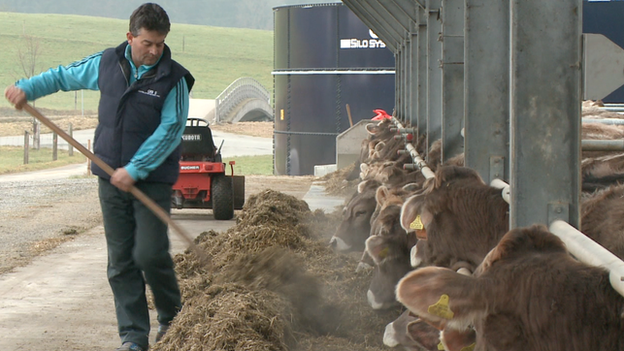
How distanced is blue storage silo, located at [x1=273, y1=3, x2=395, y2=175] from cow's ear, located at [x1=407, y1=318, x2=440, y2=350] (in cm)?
2107

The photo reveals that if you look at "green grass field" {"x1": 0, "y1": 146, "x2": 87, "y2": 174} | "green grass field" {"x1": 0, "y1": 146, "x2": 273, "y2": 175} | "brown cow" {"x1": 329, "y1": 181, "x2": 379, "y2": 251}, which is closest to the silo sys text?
"green grass field" {"x1": 0, "y1": 146, "x2": 273, "y2": 175}

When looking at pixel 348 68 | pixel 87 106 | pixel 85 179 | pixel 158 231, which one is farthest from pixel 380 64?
pixel 87 106

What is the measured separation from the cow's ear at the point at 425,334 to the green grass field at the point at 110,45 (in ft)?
197

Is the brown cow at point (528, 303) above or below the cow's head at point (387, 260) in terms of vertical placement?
above

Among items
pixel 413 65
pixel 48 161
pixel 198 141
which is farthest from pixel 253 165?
pixel 413 65

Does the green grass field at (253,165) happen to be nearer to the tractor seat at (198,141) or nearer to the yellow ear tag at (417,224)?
the tractor seat at (198,141)

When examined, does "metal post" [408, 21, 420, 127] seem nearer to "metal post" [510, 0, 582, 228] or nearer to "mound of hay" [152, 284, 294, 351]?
"mound of hay" [152, 284, 294, 351]

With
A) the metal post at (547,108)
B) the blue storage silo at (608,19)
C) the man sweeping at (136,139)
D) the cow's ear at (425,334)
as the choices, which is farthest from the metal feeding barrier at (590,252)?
the blue storage silo at (608,19)

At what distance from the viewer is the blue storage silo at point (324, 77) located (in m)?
25.4

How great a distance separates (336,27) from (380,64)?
1.78 metres

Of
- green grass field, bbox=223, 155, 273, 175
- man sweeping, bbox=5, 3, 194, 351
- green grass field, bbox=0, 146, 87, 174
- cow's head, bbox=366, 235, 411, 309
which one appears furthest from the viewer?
green grass field, bbox=223, 155, 273, 175

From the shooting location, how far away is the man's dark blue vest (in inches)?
212

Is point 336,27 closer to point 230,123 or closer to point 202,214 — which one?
point 202,214

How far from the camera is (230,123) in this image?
54.7 m
